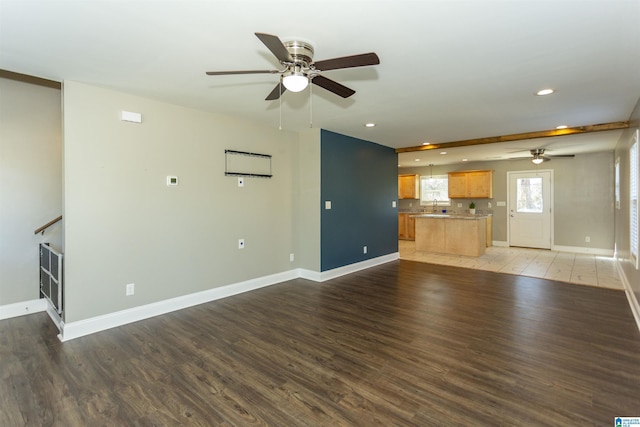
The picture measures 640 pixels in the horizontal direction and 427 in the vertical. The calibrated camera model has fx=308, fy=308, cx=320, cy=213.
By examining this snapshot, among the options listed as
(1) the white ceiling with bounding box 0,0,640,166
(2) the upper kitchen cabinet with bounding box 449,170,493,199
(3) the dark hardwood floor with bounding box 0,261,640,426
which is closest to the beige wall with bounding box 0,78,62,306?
(3) the dark hardwood floor with bounding box 0,261,640,426

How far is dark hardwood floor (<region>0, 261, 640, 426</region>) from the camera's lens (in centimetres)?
193

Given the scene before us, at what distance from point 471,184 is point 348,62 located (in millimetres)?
8090

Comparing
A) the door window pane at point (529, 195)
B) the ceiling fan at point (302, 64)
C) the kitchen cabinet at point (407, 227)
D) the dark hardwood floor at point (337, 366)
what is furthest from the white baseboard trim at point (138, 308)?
the door window pane at point (529, 195)

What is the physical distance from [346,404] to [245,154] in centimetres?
346

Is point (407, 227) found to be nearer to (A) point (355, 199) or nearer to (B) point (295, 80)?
(A) point (355, 199)

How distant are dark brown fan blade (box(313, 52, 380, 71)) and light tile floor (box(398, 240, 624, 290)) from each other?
516 centimetres

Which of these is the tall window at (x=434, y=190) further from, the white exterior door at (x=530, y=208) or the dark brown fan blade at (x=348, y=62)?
the dark brown fan blade at (x=348, y=62)

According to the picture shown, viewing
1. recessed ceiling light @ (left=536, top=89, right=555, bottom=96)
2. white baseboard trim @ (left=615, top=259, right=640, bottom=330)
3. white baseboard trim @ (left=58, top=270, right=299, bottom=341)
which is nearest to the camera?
white baseboard trim @ (left=58, top=270, right=299, bottom=341)

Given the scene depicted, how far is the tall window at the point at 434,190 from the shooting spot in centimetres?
972

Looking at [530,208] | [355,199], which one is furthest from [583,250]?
[355,199]

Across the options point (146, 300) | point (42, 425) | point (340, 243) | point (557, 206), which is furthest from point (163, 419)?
point (557, 206)

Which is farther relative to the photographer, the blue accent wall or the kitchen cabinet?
the kitchen cabinet

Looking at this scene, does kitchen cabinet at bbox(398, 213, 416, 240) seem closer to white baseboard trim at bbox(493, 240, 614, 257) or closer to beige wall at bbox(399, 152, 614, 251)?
beige wall at bbox(399, 152, 614, 251)

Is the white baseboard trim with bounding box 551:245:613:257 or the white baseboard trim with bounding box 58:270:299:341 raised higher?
the white baseboard trim with bounding box 551:245:613:257
